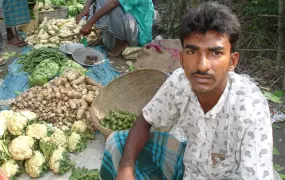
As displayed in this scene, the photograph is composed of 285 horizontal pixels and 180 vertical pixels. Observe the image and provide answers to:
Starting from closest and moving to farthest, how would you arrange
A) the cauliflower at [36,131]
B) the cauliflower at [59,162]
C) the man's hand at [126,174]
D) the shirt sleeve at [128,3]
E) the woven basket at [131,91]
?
the man's hand at [126,174]
the cauliflower at [59,162]
the cauliflower at [36,131]
the woven basket at [131,91]
the shirt sleeve at [128,3]

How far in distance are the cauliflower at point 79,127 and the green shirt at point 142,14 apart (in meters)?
2.13

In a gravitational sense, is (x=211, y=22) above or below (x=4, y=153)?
above

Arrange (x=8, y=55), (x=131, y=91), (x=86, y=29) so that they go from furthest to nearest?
(x=8, y=55)
(x=86, y=29)
(x=131, y=91)

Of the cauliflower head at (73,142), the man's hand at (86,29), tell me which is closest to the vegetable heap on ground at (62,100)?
the cauliflower head at (73,142)

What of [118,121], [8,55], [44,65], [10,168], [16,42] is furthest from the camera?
[16,42]

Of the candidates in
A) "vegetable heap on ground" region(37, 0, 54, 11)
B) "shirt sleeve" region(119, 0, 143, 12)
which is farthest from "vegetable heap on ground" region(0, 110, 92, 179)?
"vegetable heap on ground" region(37, 0, 54, 11)

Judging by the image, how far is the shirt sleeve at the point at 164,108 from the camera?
2.00m

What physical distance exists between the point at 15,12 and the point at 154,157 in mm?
4361

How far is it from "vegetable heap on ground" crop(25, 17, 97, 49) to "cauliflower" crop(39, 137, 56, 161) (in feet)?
8.39

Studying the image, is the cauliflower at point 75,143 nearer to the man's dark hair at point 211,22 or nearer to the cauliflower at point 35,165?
the cauliflower at point 35,165

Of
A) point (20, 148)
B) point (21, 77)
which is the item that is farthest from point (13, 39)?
point (20, 148)

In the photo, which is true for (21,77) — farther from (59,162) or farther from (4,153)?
(59,162)

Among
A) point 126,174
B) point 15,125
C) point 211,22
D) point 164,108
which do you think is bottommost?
point 15,125

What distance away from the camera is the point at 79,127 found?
334cm
